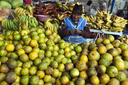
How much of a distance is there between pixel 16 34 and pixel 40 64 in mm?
854

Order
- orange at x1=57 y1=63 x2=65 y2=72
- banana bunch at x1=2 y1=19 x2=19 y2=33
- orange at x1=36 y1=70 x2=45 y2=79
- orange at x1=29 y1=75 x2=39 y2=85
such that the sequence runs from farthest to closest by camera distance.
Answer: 1. banana bunch at x1=2 y1=19 x2=19 y2=33
2. orange at x1=57 y1=63 x2=65 y2=72
3. orange at x1=36 y1=70 x2=45 y2=79
4. orange at x1=29 y1=75 x2=39 y2=85

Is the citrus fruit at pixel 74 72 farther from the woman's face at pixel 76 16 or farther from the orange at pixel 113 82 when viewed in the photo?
the woman's face at pixel 76 16

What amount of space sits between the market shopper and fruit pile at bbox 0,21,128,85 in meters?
Answer: 1.36

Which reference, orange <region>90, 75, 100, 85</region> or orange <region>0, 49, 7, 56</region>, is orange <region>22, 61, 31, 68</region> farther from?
orange <region>90, 75, 100, 85</region>

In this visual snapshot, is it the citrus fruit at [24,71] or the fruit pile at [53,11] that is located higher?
the fruit pile at [53,11]

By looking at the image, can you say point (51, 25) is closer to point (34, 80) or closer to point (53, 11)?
point (53, 11)

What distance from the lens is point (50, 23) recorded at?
3.80 m

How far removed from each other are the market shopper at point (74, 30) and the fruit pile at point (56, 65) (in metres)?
1.36

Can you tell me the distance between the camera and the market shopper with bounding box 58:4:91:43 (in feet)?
9.98

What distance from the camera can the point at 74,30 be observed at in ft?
9.95

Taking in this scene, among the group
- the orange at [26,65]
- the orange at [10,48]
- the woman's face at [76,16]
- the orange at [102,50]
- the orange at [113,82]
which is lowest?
→ the orange at [113,82]

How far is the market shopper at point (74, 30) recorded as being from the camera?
304 centimetres

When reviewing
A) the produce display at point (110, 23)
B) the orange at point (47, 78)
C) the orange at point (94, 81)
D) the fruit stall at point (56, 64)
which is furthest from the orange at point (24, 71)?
the produce display at point (110, 23)

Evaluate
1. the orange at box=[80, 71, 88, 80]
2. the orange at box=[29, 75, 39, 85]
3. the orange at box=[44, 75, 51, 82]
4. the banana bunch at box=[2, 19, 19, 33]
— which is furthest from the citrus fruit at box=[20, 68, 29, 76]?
the banana bunch at box=[2, 19, 19, 33]
